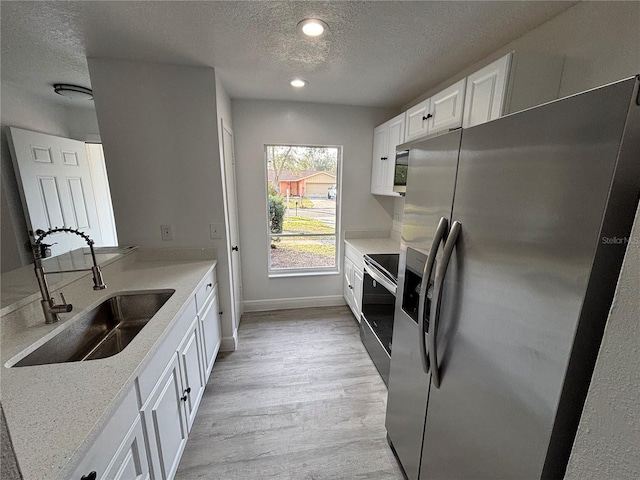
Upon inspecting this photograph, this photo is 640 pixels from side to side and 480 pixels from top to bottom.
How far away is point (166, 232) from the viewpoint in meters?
2.16

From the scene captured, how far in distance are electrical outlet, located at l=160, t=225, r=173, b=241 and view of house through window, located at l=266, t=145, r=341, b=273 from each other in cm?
112

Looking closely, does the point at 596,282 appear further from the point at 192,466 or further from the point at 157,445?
the point at 192,466

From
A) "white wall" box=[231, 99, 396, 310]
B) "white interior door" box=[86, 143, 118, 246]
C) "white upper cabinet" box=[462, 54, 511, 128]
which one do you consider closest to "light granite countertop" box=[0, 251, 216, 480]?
"white interior door" box=[86, 143, 118, 246]

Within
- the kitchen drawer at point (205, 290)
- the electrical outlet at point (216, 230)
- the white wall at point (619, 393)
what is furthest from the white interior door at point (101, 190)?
the white wall at point (619, 393)

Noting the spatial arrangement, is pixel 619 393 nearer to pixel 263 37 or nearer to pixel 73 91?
pixel 263 37

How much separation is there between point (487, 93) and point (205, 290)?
219 cm

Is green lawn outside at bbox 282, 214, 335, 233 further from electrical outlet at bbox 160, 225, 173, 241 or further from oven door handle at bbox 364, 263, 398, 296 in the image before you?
electrical outlet at bbox 160, 225, 173, 241

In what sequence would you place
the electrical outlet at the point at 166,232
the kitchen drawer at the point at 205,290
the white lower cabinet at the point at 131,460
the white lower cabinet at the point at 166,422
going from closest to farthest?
the white lower cabinet at the point at 131,460, the white lower cabinet at the point at 166,422, the kitchen drawer at the point at 205,290, the electrical outlet at the point at 166,232

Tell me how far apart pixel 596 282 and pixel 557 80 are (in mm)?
1350

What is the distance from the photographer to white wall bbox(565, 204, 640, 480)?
1.27 feet

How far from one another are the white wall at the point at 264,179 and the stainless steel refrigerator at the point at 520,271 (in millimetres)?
1948

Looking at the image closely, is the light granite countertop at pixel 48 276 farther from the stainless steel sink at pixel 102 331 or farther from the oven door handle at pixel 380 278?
the oven door handle at pixel 380 278

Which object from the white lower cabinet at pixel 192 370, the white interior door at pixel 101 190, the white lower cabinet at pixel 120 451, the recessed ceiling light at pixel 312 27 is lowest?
the white lower cabinet at pixel 192 370

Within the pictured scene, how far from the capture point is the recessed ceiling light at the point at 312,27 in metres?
1.39
